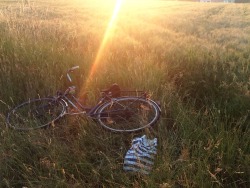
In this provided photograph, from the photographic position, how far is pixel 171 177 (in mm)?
2889

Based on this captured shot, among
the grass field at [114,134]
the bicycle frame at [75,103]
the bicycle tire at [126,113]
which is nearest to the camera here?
the grass field at [114,134]

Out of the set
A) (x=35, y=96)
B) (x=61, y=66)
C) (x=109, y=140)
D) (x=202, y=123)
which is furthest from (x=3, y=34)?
(x=202, y=123)

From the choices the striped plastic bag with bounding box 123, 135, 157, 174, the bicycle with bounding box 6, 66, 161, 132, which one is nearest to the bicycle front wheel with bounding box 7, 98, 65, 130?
the bicycle with bounding box 6, 66, 161, 132

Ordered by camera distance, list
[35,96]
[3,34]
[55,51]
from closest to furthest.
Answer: [35,96]
[55,51]
[3,34]

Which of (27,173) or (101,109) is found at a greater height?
(101,109)

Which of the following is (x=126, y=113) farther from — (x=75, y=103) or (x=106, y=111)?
(x=75, y=103)

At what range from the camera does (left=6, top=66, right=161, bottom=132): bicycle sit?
401 centimetres

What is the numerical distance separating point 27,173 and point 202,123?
2.04 m

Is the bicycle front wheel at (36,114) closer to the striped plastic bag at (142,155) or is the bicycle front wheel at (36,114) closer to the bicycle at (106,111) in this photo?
the bicycle at (106,111)

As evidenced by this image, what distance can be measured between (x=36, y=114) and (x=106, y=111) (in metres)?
1.10

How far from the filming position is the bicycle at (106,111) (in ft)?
13.2

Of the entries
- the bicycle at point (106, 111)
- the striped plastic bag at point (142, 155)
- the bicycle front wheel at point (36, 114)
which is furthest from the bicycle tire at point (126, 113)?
the bicycle front wheel at point (36, 114)

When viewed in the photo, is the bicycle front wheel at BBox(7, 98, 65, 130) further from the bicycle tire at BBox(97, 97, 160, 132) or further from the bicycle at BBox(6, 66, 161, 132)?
the bicycle tire at BBox(97, 97, 160, 132)

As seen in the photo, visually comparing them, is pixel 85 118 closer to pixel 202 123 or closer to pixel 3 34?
pixel 202 123
